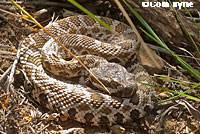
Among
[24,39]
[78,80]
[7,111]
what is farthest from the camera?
[24,39]

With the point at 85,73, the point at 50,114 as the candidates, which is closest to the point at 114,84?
the point at 85,73

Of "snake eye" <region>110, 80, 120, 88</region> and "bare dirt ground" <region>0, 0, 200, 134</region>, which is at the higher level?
"snake eye" <region>110, 80, 120, 88</region>

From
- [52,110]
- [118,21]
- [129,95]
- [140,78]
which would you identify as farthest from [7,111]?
[118,21]

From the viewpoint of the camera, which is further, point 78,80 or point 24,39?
point 24,39

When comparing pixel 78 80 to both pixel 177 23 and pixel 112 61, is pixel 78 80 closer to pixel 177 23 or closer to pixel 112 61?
pixel 112 61

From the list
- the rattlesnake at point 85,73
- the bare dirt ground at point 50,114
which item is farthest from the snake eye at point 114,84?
the bare dirt ground at point 50,114

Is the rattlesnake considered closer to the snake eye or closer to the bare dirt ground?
the snake eye

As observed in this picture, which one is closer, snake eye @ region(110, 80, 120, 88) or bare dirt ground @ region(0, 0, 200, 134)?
bare dirt ground @ region(0, 0, 200, 134)

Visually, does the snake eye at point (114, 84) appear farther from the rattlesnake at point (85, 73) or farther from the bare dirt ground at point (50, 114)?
the bare dirt ground at point (50, 114)

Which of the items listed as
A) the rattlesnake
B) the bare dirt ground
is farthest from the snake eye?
the bare dirt ground
